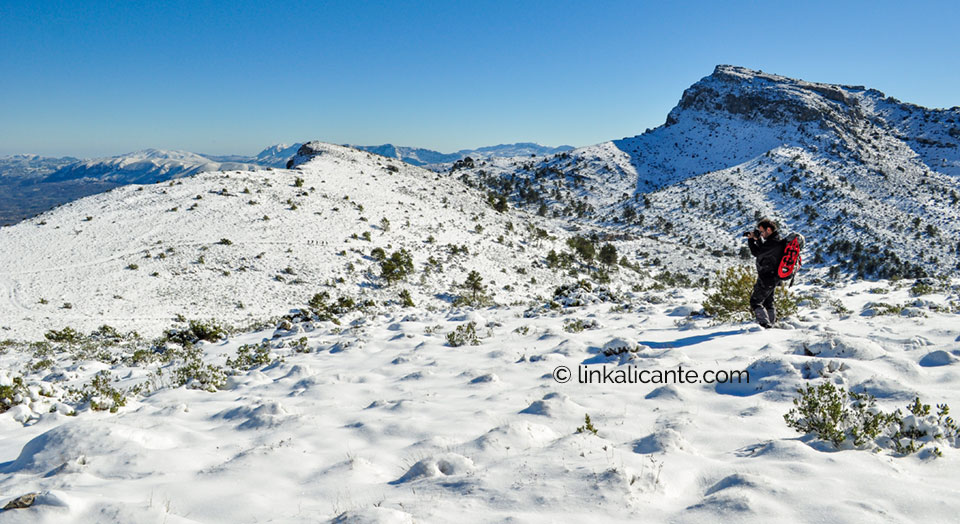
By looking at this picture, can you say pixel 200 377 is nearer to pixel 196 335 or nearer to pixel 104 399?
pixel 104 399

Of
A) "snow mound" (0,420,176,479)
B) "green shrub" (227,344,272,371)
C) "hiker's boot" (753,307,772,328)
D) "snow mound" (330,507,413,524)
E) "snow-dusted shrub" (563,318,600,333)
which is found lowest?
"green shrub" (227,344,272,371)

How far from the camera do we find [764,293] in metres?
9.53

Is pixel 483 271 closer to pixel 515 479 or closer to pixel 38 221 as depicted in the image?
pixel 515 479

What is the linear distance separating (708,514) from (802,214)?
97.8 meters

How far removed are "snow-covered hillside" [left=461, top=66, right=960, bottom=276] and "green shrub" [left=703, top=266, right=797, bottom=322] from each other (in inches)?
2524

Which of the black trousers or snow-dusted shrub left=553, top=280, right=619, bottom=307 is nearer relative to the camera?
the black trousers

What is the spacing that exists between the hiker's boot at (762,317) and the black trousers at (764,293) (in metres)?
0.11

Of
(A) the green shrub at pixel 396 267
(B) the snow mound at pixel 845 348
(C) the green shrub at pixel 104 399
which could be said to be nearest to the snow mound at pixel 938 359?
(B) the snow mound at pixel 845 348

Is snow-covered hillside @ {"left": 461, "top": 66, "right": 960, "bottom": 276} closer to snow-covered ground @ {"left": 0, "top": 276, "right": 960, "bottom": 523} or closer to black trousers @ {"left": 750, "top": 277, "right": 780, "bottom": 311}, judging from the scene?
black trousers @ {"left": 750, "top": 277, "right": 780, "bottom": 311}

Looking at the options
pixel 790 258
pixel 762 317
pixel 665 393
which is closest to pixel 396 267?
pixel 762 317

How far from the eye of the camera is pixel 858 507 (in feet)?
9.93

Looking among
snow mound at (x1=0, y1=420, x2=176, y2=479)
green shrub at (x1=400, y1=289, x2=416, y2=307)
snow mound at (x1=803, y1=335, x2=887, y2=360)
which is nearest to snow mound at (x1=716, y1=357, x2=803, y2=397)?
snow mound at (x1=803, y1=335, x2=887, y2=360)

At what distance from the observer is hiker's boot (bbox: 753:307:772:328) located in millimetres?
9492

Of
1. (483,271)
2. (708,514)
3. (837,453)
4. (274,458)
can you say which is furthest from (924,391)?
(483,271)
